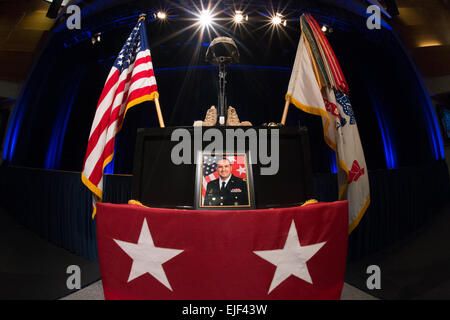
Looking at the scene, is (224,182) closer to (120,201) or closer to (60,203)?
(120,201)

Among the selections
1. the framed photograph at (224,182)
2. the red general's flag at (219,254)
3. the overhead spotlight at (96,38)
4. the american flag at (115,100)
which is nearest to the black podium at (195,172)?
the framed photograph at (224,182)

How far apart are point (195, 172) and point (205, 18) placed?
2.27 meters

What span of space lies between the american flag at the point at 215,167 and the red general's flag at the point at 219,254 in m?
0.27

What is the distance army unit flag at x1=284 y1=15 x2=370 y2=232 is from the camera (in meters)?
1.31

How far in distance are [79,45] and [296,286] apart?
3967 millimetres

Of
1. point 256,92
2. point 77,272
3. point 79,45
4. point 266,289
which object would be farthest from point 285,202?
point 79,45

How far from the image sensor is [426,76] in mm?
1498

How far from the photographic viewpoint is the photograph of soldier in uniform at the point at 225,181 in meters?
0.96

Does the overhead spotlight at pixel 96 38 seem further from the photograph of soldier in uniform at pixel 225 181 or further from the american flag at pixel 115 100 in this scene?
the photograph of soldier in uniform at pixel 225 181

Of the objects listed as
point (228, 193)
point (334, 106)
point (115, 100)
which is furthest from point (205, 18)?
point (228, 193)

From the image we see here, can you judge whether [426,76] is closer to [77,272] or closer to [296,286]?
[296,286]

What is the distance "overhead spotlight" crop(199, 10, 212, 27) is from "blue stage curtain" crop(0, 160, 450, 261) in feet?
7.45

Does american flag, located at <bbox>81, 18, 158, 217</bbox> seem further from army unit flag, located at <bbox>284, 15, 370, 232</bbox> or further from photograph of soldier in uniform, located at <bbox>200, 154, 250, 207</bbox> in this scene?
army unit flag, located at <bbox>284, 15, 370, 232</bbox>

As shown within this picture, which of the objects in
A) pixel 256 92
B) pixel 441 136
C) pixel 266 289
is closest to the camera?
pixel 266 289
